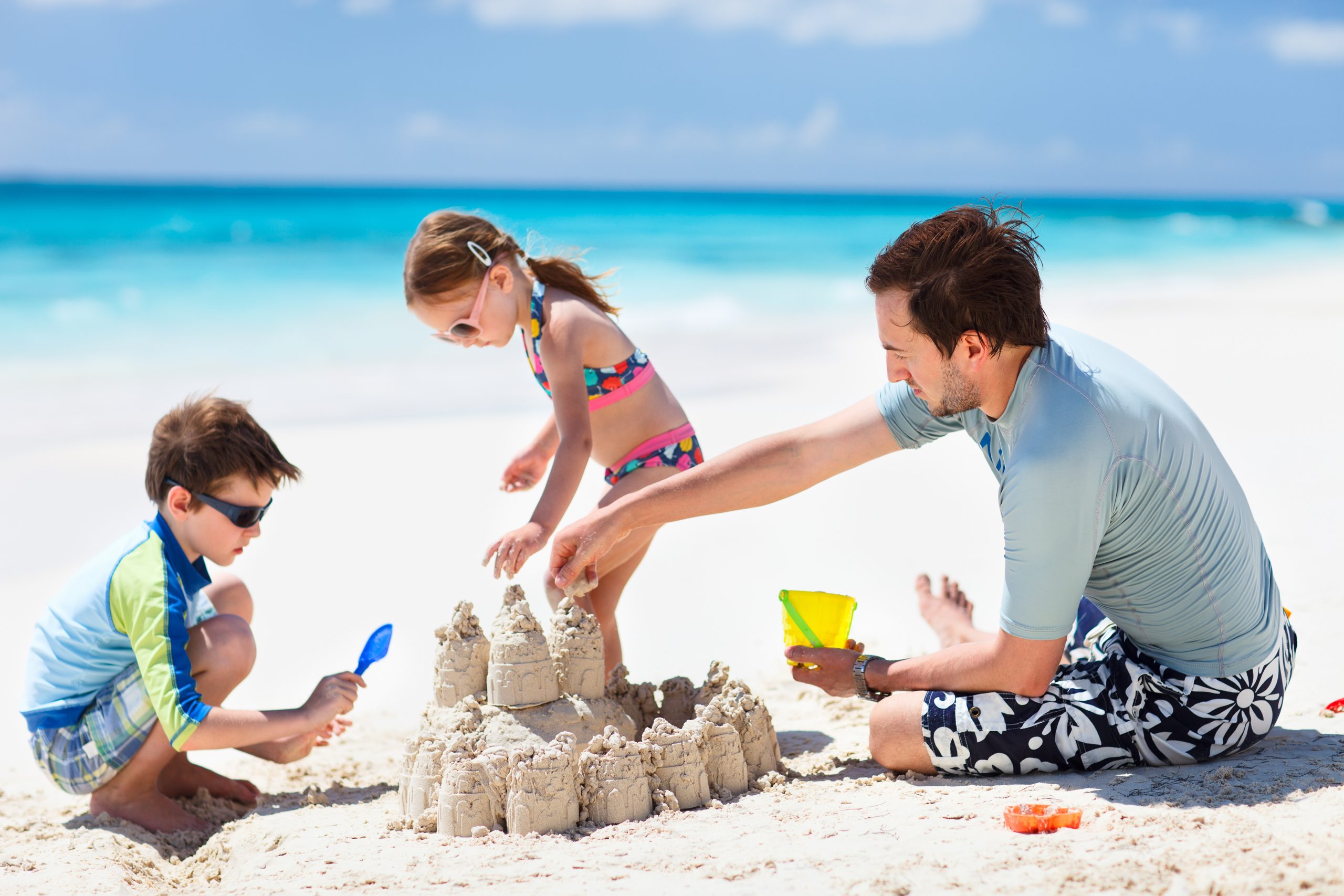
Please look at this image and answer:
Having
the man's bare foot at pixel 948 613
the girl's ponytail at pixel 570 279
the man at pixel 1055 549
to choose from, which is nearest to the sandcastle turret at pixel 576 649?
the man at pixel 1055 549

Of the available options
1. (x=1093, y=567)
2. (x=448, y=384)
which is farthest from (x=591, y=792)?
(x=448, y=384)

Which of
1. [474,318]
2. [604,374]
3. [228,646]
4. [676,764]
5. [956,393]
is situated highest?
[474,318]

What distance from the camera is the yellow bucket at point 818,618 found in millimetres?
3043

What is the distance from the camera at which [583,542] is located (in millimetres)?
2918

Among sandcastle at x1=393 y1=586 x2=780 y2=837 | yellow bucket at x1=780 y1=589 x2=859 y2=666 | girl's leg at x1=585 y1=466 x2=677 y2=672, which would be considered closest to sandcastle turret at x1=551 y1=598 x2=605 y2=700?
sandcastle at x1=393 y1=586 x2=780 y2=837

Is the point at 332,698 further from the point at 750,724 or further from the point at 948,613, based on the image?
the point at 948,613

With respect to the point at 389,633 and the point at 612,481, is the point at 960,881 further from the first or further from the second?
the point at 612,481

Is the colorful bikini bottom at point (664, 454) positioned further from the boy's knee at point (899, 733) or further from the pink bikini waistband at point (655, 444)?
the boy's knee at point (899, 733)

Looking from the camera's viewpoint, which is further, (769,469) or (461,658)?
(769,469)

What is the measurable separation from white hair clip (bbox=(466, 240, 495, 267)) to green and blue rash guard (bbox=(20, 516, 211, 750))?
4.53ft

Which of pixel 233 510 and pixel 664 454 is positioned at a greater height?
pixel 664 454

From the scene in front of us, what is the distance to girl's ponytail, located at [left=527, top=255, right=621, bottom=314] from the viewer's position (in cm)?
398

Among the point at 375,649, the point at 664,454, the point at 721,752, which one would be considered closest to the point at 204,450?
the point at 375,649

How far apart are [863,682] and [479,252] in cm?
202
